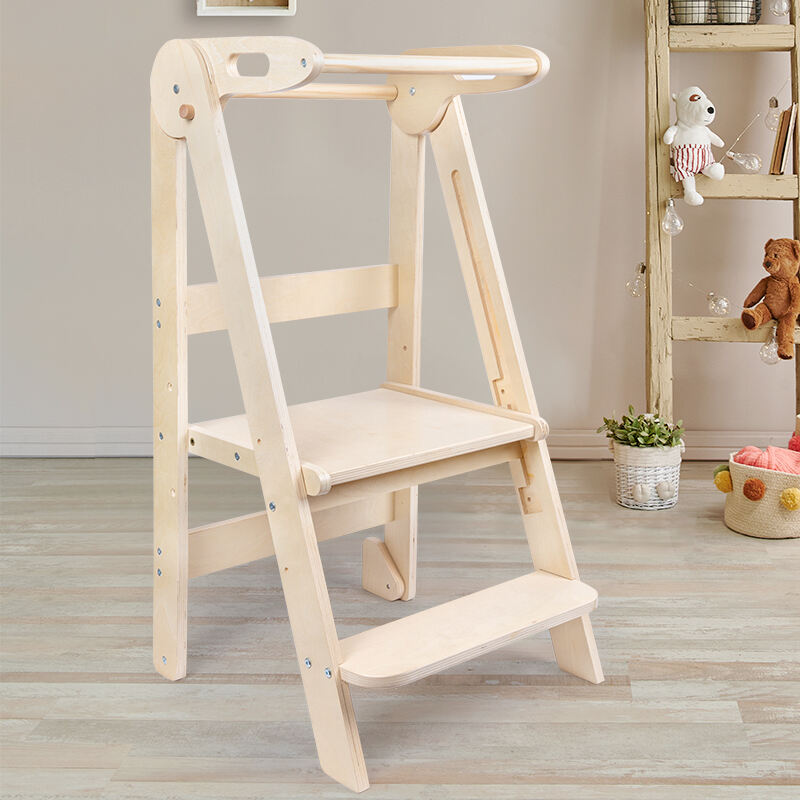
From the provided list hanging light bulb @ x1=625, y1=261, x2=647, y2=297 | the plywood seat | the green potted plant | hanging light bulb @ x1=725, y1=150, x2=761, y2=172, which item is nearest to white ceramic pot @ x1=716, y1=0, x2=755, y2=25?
hanging light bulb @ x1=725, y1=150, x2=761, y2=172

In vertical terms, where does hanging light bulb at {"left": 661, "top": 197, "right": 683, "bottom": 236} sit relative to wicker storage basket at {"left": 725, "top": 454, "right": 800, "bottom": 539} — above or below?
above

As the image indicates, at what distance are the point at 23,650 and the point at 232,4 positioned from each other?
185 cm

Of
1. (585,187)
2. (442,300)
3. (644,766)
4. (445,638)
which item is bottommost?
(644,766)

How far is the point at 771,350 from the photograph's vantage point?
2.76 m

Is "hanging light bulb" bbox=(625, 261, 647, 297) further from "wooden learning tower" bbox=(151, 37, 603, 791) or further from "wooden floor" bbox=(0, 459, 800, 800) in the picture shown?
"wooden learning tower" bbox=(151, 37, 603, 791)

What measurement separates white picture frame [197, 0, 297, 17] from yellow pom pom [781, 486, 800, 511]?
1.81 meters

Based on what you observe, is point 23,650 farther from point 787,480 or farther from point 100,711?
point 787,480

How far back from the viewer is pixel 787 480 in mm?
2455

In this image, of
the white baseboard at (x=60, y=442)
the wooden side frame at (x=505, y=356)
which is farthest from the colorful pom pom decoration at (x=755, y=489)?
the white baseboard at (x=60, y=442)

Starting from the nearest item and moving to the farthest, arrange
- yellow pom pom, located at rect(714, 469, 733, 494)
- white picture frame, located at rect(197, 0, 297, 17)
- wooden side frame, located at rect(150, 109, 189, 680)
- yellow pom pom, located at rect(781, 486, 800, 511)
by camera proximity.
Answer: wooden side frame, located at rect(150, 109, 189, 680) → yellow pom pom, located at rect(781, 486, 800, 511) → yellow pom pom, located at rect(714, 469, 733, 494) → white picture frame, located at rect(197, 0, 297, 17)

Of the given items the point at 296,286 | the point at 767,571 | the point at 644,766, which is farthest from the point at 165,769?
the point at 767,571

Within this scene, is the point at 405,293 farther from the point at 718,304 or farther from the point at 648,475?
the point at 718,304

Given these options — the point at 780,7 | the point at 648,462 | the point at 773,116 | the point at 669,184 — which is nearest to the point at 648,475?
the point at 648,462

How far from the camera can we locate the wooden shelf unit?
276 cm
